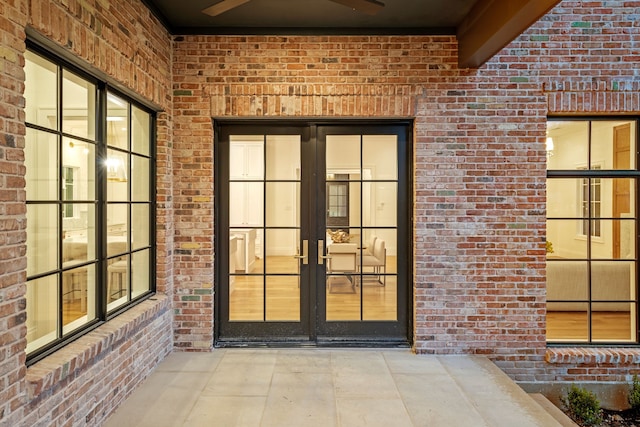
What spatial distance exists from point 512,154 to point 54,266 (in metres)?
3.70

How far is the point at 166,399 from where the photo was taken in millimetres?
2990

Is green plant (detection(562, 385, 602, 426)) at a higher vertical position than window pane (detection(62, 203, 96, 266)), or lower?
lower

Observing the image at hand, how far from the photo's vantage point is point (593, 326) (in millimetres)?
3916

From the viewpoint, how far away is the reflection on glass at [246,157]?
404 centimetres

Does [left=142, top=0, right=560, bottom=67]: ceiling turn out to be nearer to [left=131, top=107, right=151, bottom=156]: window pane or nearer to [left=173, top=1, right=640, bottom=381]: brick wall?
[left=173, top=1, right=640, bottom=381]: brick wall

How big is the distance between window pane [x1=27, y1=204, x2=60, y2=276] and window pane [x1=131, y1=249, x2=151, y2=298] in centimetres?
102

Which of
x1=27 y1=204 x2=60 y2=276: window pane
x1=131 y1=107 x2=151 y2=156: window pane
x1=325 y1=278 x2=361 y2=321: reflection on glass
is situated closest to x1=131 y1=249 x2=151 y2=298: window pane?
x1=131 y1=107 x2=151 y2=156: window pane

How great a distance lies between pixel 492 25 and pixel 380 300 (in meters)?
2.55

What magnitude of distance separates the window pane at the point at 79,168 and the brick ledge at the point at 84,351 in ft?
2.90

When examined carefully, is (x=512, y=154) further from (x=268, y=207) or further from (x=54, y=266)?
(x=54, y=266)

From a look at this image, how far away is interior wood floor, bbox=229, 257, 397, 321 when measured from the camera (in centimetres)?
405

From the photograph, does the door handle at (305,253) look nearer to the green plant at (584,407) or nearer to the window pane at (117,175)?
the window pane at (117,175)

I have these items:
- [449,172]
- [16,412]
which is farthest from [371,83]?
[16,412]

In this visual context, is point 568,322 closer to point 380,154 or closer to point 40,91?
point 380,154
